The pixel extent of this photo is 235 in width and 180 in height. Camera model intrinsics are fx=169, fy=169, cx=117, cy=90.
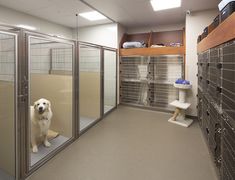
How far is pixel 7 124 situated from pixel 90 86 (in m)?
1.92

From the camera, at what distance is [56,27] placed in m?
5.01

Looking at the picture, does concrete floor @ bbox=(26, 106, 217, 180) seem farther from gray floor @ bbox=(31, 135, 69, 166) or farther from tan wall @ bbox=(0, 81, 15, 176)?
tan wall @ bbox=(0, 81, 15, 176)

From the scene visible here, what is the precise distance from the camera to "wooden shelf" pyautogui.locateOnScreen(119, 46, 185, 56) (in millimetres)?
4043

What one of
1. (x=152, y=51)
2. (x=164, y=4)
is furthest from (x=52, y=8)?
(x=152, y=51)

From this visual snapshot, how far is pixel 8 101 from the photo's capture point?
5.91 feet

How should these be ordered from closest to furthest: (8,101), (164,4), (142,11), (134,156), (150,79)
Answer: (8,101) → (134,156) → (164,4) → (142,11) → (150,79)

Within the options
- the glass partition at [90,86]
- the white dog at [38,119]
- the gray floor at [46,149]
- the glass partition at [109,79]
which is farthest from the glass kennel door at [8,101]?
the glass partition at [109,79]

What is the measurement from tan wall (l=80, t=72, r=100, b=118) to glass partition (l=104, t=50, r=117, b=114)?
450mm

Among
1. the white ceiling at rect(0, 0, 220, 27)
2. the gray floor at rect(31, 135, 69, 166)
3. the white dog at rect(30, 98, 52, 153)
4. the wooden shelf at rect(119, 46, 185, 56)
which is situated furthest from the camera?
the wooden shelf at rect(119, 46, 185, 56)

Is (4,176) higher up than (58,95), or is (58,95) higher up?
(58,95)

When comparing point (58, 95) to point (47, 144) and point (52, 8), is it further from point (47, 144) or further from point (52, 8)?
point (52, 8)

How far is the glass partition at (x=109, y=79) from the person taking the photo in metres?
4.21

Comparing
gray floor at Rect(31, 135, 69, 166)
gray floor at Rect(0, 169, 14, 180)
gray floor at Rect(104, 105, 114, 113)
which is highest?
gray floor at Rect(104, 105, 114, 113)

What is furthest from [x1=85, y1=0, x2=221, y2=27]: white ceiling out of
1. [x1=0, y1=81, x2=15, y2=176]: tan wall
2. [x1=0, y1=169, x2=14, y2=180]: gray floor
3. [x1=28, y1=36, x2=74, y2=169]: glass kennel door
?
[x1=0, y1=169, x2=14, y2=180]: gray floor
